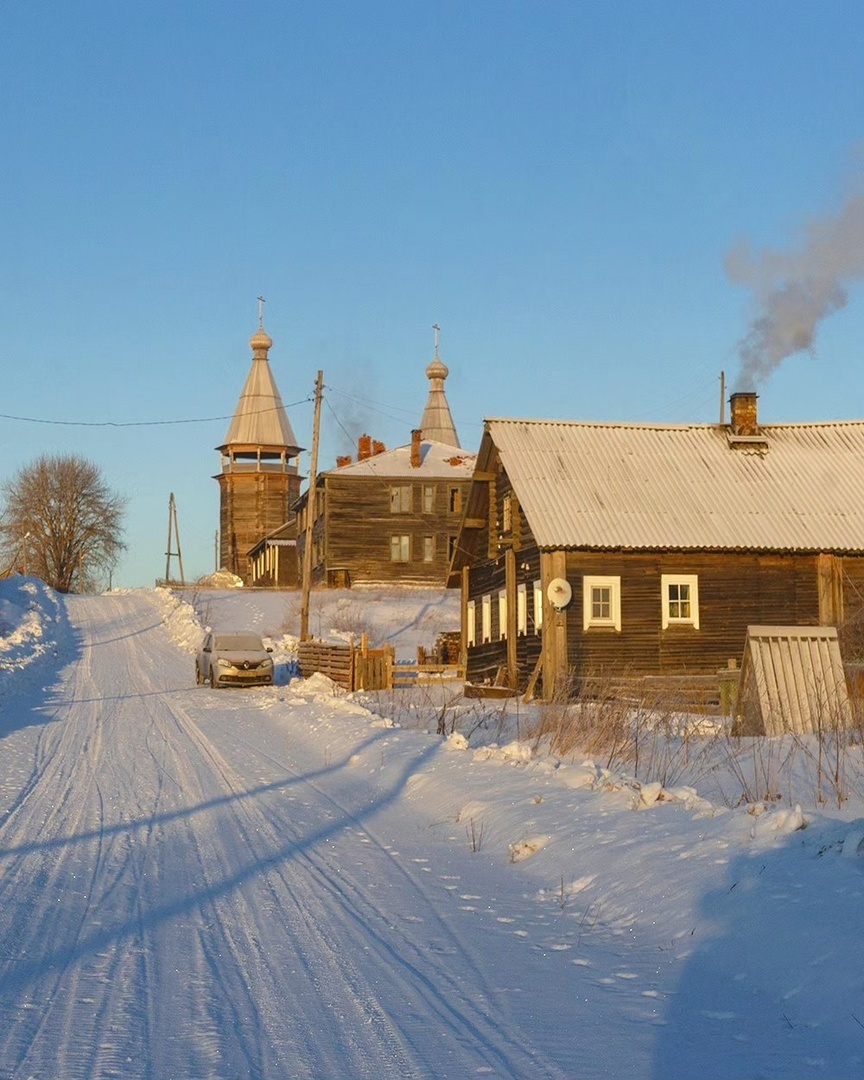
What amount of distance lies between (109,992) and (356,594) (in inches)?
2282

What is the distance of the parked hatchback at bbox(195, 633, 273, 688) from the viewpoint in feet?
109

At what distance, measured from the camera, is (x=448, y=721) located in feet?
74.4

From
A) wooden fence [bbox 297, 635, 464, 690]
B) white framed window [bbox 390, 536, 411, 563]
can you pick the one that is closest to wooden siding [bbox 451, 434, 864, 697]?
wooden fence [bbox 297, 635, 464, 690]

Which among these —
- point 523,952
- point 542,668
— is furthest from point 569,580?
point 523,952

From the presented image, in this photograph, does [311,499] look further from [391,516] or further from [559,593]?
[391,516]

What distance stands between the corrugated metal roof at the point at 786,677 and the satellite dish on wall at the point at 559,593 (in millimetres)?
11205

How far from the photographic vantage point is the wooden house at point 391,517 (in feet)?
223

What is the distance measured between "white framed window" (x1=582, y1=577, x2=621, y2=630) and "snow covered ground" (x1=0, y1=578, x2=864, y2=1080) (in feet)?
53.8

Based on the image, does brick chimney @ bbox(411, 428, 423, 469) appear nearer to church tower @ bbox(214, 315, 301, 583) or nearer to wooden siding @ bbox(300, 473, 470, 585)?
wooden siding @ bbox(300, 473, 470, 585)

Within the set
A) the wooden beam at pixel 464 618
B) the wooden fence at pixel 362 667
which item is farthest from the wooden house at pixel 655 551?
the wooden beam at pixel 464 618

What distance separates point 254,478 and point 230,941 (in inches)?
3245

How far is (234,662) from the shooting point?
A: 110 feet

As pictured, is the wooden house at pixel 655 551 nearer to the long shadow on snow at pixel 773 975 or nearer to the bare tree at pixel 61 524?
the long shadow on snow at pixel 773 975

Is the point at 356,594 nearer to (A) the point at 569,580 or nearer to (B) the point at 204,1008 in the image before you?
(A) the point at 569,580
